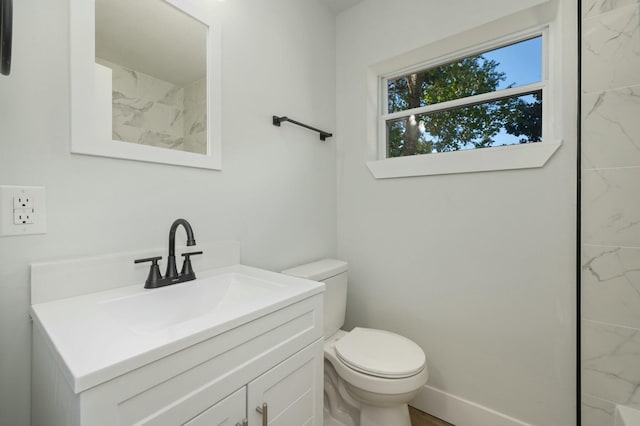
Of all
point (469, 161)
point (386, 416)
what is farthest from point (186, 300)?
point (469, 161)

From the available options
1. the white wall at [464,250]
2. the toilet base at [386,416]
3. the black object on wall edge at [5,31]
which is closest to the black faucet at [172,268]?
the black object on wall edge at [5,31]

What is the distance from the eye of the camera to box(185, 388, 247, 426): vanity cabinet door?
660 millimetres

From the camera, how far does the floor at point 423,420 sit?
1.52 metres

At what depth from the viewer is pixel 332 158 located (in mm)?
1981

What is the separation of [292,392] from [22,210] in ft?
3.17

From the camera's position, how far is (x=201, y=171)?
4.01 feet

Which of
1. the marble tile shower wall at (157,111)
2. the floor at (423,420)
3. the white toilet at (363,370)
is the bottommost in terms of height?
the floor at (423,420)

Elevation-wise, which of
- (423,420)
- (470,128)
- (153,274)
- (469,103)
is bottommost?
(423,420)

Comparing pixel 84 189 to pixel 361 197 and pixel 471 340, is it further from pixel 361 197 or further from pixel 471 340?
pixel 471 340

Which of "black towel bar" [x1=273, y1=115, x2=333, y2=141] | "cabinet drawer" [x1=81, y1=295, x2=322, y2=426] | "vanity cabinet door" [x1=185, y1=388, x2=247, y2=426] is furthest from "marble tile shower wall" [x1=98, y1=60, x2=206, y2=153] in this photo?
"vanity cabinet door" [x1=185, y1=388, x2=247, y2=426]

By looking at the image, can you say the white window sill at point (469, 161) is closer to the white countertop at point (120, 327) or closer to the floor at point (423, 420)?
the white countertop at point (120, 327)

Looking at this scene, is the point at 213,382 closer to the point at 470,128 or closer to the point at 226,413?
the point at 226,413

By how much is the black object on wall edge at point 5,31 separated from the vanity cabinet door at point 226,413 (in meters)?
0.82

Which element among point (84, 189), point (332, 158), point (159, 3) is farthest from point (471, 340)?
point (159, 3)
